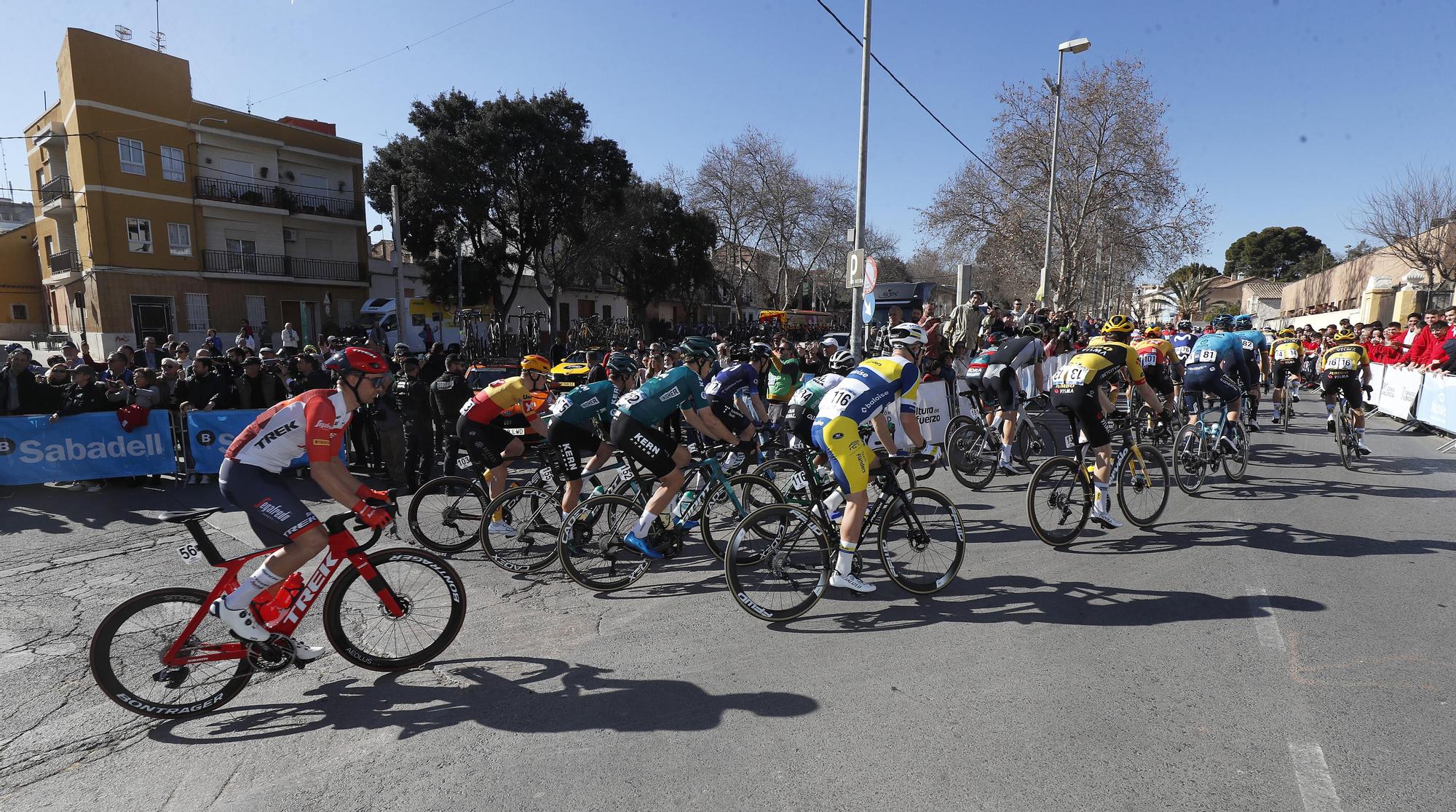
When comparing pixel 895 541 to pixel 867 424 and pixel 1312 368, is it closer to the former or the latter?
pixel 867 424

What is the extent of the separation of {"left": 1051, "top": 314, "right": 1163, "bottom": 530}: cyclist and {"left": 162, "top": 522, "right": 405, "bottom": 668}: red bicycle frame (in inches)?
217

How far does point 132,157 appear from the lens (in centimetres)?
2750

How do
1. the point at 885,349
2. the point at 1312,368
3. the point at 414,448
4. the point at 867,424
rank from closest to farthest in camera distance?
the point at 867,424, the point at 414,448, the point at 885,349, the point at 1312,368

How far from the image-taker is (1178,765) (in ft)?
10.1

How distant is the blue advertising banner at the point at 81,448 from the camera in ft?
25.9

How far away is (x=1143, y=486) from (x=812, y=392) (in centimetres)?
308

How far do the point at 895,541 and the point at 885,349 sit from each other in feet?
27.7

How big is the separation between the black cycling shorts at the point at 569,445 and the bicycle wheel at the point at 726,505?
3.44ft

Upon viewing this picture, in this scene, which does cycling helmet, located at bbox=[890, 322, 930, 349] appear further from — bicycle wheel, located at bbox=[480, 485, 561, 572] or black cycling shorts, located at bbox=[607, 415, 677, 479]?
bicycle wheel, located at bbox=[480, 485, 561, 572]

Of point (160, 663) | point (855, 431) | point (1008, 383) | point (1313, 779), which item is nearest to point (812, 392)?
point (855, 431)

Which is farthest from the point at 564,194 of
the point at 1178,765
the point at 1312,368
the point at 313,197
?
the point at 1178,765

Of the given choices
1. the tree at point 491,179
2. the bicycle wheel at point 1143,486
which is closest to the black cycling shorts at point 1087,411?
the bicycle wheel at point 1143,486

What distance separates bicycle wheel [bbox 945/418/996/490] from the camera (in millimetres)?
8406

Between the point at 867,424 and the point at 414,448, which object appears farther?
the point at 414,448
